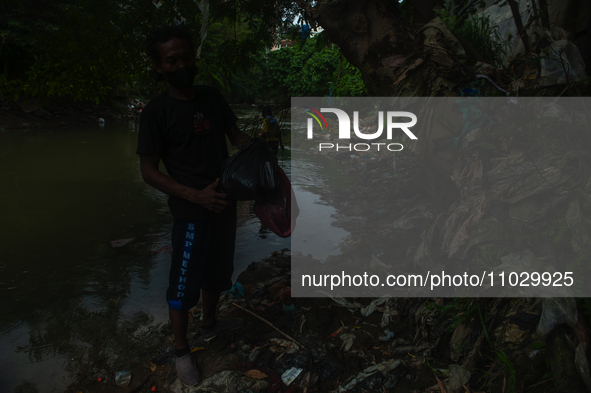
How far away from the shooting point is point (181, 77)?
1.87m

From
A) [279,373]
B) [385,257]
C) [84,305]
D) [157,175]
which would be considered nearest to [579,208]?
[385,257]

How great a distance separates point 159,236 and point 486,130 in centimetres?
343

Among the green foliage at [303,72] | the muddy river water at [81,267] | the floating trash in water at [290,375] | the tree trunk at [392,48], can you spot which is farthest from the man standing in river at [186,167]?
the green foliage at [303,72]

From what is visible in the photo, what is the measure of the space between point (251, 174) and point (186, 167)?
1.16ft

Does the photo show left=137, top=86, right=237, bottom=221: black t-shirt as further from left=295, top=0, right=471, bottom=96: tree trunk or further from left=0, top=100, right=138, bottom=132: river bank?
left=0, top=100, right=138, bottom=132: river bank

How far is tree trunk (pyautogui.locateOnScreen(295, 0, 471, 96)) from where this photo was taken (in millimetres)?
2687

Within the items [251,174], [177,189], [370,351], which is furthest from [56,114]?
[370,351]

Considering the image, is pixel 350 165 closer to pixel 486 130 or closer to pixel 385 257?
pixel 385 257

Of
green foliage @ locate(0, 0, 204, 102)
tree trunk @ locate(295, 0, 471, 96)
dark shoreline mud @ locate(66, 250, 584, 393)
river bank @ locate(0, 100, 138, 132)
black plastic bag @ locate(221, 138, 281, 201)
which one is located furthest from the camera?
river bank @ locate(0, 100, 138, 132)

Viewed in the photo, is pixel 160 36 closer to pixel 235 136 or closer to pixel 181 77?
pixel 181 77

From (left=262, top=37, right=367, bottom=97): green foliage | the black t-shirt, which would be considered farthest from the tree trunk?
(left=262, top=37, right=367, bottom=97): green foliage

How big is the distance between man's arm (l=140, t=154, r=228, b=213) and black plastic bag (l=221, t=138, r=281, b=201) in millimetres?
95

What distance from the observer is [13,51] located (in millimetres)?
13023

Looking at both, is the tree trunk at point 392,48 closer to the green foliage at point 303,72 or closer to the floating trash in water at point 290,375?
the floating trash in water at point 290,375
